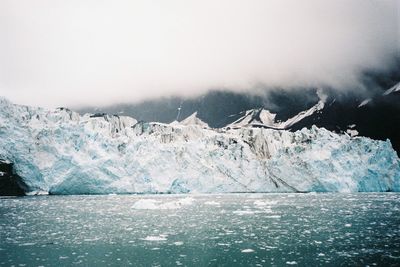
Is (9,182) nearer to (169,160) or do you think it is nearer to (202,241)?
(169,160)

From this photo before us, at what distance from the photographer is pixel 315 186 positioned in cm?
7806

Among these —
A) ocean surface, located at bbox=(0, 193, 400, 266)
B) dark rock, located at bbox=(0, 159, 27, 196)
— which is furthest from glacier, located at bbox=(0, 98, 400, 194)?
ocean surface, located at bbox=(0, 193, 400, 266)

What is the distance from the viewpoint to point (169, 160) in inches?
2965

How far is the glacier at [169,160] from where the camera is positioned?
67875 millimetres

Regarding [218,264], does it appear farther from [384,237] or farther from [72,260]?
[384,237]

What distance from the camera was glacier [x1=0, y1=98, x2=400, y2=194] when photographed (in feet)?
223

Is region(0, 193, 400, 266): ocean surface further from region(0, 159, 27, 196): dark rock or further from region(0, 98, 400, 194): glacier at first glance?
region(0, 98, 400, 194): glacier

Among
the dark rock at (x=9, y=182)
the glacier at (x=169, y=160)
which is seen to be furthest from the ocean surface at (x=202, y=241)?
the glacier at (x=169, y=160)

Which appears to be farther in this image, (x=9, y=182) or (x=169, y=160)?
(x=169, y=160)

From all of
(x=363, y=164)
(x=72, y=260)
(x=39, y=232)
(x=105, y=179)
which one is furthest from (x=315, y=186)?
(x=72, y=260)

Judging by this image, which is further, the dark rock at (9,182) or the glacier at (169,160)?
the glacier at (169,160)

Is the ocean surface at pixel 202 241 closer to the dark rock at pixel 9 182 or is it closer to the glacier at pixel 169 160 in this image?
the dark rock at pixel 9 182

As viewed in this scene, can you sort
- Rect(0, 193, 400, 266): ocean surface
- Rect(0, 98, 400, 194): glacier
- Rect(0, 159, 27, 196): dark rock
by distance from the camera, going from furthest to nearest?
1. Rect(0, 98, 400, 194): glacier
2. Rect(0, 159, 27, 196): dark rock
3. Rect(0, 193, 400, 266): ocean surface

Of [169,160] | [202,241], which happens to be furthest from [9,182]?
[202,241]
